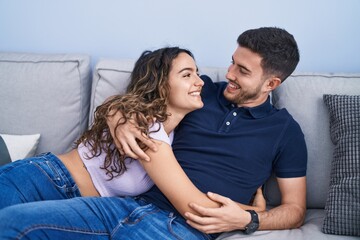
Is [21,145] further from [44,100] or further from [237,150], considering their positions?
[237,150]

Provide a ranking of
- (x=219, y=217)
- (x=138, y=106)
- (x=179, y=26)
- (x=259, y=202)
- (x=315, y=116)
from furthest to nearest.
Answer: (x=179, y=26)
(x=315, y=116)
(x=259, y=202)
(x=138, y=106)
(x=219, y=217)

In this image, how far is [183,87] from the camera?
1418 mm

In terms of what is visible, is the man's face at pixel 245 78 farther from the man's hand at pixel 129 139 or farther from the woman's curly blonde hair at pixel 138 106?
the man's hand at pixel 129 139

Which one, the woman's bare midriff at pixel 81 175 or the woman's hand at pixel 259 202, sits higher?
the woman's bare midriff at pixel 81 175

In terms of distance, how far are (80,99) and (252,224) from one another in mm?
928

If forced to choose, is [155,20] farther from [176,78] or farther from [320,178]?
[320,178]

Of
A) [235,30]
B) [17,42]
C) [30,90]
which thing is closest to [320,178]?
[235,30]

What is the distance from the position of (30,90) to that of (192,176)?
2.70 ft

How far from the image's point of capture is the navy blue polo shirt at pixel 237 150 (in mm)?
1386

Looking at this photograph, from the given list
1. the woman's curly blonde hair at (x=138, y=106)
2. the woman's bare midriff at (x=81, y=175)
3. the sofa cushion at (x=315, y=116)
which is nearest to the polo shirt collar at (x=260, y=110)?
the sofa cushion at (x=315, y=116)

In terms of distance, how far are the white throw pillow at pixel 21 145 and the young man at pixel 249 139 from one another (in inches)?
19.7

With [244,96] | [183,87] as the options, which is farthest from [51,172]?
[244,96]

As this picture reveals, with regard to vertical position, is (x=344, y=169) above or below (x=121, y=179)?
above

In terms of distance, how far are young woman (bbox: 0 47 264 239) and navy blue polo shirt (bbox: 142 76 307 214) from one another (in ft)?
0.25
